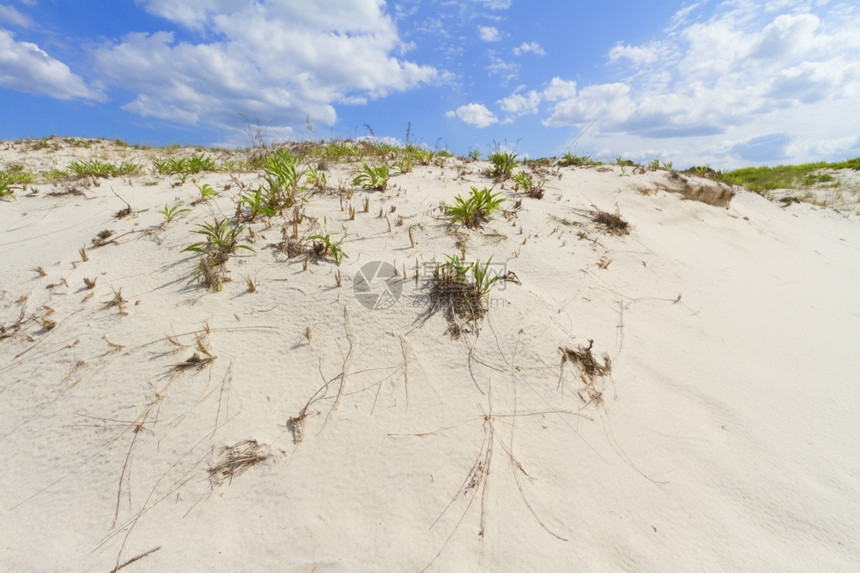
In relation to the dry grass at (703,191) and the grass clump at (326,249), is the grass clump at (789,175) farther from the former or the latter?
the grass clump at (326,249)

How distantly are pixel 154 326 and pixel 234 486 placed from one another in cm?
143

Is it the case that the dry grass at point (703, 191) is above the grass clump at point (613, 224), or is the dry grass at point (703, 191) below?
above

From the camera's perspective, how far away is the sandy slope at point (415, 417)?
157 cm

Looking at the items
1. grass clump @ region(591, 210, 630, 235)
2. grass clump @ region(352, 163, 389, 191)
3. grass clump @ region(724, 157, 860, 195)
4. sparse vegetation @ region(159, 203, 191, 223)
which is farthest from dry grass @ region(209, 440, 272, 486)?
grass clump @ region(724, 157, 860, 195)

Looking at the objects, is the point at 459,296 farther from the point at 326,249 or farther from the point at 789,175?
the point at 789,175

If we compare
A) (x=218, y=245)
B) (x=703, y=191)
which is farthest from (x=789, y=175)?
(x=218, y=245)

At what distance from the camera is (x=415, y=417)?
2.06 meters

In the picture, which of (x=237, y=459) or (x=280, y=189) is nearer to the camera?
(x=237, y=459)

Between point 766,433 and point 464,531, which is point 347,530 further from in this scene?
point 766,433

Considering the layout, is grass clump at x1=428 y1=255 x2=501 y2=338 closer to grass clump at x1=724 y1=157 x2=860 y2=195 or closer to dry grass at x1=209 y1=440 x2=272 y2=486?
dry grass at x1=209 y1=440 x2=272 y2=486

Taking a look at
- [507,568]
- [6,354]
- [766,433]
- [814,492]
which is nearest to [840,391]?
[766,433]

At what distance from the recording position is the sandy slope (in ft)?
5.16

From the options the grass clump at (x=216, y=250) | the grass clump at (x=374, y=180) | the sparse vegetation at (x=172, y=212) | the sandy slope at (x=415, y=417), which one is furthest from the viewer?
the grass clump at (x=374, y=180)

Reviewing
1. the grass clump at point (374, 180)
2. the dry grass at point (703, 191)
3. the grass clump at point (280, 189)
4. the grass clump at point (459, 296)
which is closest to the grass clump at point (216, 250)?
the grass clump at point (280, 189)
